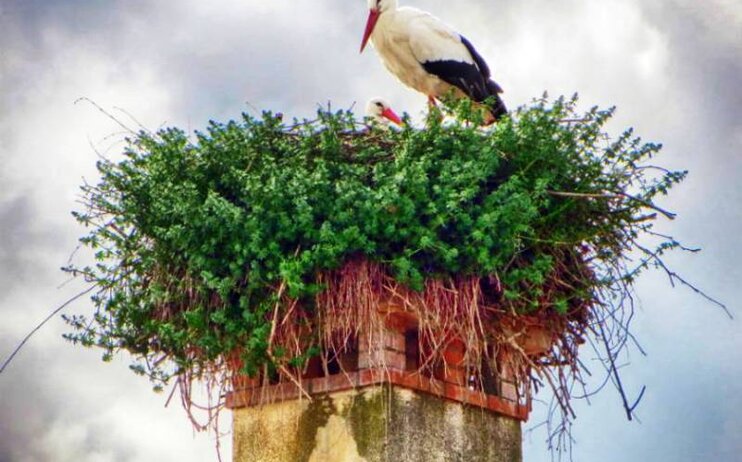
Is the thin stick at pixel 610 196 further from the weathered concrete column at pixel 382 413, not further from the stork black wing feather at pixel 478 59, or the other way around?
the stork black wing feather at pixel 478 59

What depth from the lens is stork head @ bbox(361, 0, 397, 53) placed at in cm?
700

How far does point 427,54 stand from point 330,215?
2.31 m

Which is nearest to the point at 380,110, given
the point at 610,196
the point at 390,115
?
the point at 390,115

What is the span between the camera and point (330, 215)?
185 inches

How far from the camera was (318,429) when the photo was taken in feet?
16.1

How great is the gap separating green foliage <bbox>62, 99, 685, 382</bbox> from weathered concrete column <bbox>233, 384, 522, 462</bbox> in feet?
1.31

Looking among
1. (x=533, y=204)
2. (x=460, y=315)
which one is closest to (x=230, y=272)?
(x=460, y=315)

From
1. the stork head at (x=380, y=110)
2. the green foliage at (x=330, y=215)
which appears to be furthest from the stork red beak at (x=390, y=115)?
the green foliage at (x=330, y=215)

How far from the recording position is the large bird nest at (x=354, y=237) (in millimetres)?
4730

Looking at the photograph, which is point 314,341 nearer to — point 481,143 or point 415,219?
point 415,219

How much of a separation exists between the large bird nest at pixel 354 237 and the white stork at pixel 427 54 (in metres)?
1.47

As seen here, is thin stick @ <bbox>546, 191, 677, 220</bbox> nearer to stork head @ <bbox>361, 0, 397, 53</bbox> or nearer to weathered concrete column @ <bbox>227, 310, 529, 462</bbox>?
weathered concrete column @ <bbox>227, 310, 529, 462</bbox>

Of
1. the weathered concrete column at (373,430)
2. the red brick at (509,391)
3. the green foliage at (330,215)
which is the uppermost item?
the green foliage at (330,215)

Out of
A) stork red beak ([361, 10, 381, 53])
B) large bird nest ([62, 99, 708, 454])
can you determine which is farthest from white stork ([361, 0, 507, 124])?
large bird nest ([62, 99, 708, 454])
